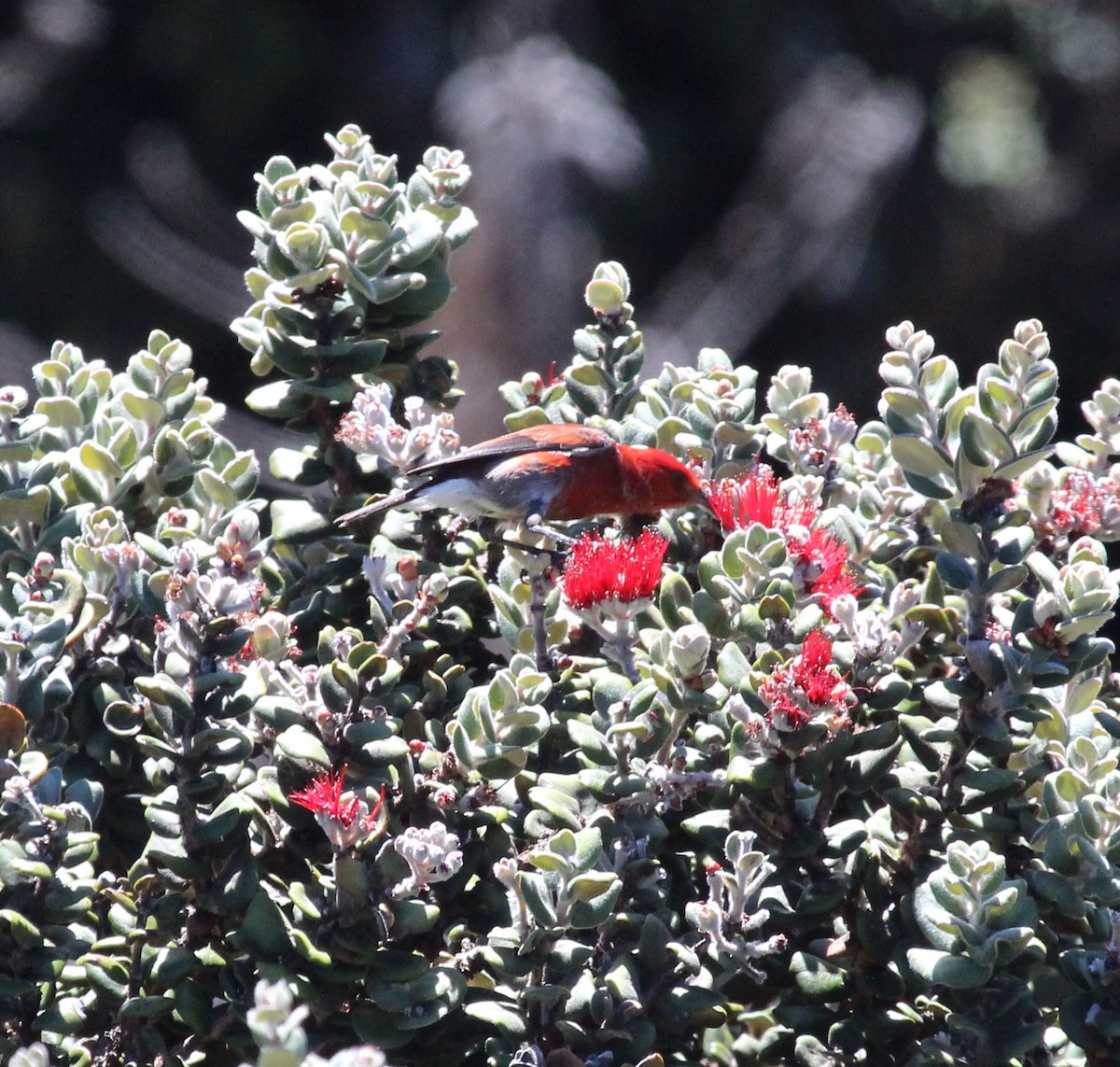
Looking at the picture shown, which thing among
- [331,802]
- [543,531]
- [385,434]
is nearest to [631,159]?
[543,531]

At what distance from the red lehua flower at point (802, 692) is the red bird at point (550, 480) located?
0.54 metres

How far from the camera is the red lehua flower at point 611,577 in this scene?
179 cm

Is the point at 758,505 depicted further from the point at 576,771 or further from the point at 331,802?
the point at 331,802

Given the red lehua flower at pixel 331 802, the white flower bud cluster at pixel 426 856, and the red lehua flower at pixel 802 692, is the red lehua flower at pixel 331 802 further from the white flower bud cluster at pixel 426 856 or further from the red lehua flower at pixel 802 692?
the red lehua flower at pixel 802 692

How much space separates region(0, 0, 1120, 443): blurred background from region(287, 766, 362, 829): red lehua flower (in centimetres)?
682

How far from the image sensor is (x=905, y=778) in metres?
1.76

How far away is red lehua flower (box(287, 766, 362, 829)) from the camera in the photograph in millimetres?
1523

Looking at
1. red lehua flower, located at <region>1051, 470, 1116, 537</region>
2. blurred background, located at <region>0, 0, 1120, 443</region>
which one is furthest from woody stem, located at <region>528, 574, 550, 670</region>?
blurred background, located at <region>0, 0, 1120, 443</region>

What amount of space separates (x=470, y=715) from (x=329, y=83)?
8.39 metres

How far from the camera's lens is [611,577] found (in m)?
1.79

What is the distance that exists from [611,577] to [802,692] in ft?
0.95

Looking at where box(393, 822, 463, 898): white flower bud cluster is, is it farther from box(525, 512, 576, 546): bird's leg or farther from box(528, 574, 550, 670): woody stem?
box(525, 512, 576, 546): bird's leg

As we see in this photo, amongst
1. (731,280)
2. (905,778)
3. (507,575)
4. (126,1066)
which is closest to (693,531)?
(507,575)

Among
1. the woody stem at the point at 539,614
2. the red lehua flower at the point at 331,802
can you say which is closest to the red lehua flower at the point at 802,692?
the woody stem at the point at 539,614
